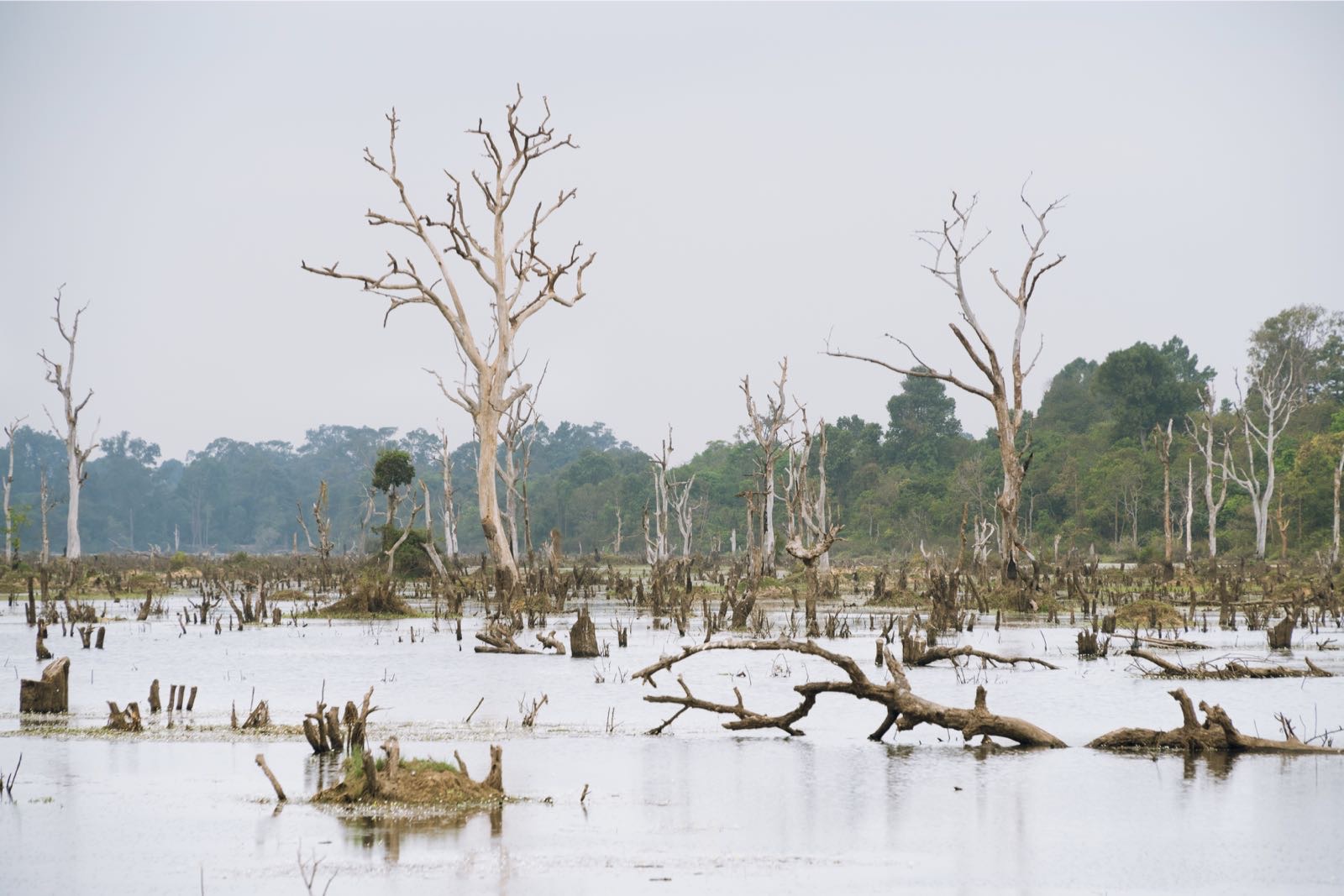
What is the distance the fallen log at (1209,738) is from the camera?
30.9 ft

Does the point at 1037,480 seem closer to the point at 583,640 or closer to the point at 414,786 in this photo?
the point at 583,640

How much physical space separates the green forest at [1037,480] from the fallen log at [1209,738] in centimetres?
2701

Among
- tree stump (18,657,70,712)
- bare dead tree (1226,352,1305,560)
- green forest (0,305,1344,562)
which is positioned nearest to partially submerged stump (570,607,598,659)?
tree stump (18,657,70,712)

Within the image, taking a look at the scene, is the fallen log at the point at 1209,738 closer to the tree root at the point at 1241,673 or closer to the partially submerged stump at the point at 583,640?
the tree root at the point at 1241,673

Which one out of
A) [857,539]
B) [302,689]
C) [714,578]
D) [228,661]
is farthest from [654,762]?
[857,539]

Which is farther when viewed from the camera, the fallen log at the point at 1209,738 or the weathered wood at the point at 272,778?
the fallen log at the point at 1209,738

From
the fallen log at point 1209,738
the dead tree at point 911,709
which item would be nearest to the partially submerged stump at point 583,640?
the dead tree at point 911,709

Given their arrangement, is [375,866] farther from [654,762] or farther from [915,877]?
[654,762]

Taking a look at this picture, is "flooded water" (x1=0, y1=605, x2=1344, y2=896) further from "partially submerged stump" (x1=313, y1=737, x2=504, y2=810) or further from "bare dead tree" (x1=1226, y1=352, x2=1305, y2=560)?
"bare dead tree" (x1=1226, y1=352, x2=1305, y2=560)

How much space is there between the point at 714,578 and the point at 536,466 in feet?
326

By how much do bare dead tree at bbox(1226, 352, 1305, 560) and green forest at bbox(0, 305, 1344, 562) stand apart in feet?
1.25

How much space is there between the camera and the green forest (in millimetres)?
57062

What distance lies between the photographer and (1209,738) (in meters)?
9.50

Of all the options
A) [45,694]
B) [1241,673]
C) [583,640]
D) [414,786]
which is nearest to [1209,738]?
[1241,673]
